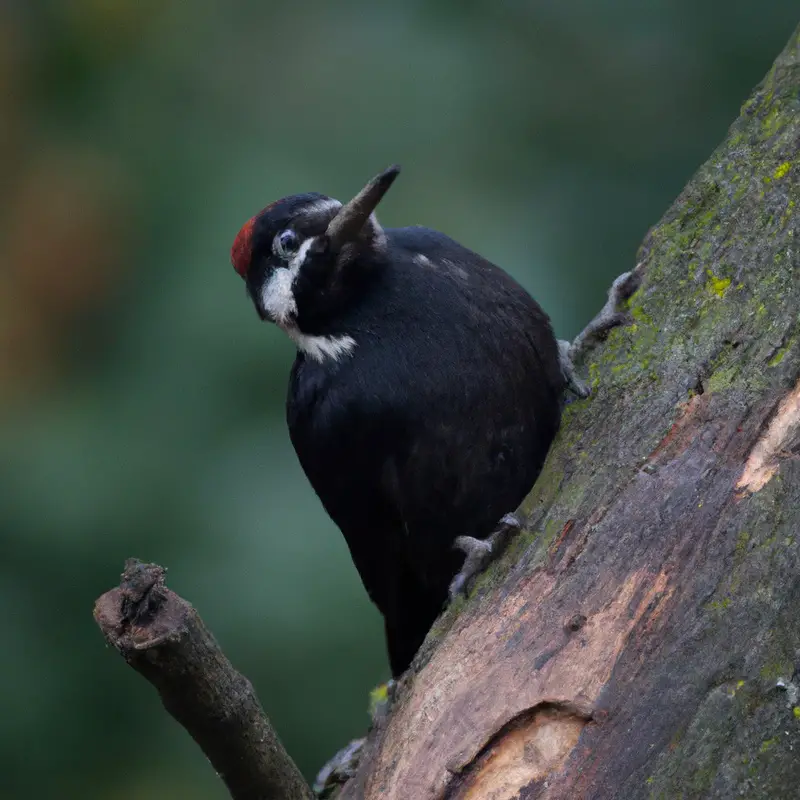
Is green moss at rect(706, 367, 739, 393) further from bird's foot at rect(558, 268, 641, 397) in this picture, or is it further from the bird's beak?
the bird's beak

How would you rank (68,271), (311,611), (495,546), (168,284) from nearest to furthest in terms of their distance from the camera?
(495,546)
(311,611)
(168,284)
(68,271)

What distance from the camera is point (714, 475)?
1840 mm

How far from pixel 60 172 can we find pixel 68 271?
0.37 metres

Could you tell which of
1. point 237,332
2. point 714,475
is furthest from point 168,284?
point 714,475

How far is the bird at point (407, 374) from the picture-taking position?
97.1 inches

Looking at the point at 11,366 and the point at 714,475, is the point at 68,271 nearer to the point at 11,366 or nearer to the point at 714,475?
the point at 11,366

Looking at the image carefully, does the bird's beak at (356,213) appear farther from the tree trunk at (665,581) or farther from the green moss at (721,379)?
the green moss at (721,379)

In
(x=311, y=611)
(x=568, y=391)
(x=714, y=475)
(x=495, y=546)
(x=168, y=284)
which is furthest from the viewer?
(x=168, y=284)

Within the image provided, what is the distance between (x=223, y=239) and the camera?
3711mm

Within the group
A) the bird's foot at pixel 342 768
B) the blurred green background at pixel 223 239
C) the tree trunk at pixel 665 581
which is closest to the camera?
the tree trunk at pixel 665 581

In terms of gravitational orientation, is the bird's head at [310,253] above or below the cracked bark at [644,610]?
above

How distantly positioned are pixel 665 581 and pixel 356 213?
1.12 meters

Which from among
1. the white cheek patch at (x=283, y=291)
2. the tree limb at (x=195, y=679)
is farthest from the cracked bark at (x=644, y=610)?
the white cheek patch at (x=283, y=291)

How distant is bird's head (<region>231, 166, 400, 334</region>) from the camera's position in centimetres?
257
